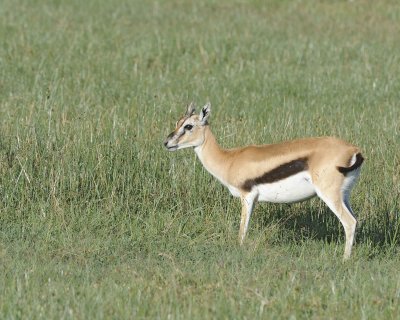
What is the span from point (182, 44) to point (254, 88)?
3.01 meters

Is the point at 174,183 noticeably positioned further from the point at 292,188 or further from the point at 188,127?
the point at 292,188

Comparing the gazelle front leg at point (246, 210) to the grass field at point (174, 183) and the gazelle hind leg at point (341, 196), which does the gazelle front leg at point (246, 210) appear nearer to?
the grass field at point (174, 183)

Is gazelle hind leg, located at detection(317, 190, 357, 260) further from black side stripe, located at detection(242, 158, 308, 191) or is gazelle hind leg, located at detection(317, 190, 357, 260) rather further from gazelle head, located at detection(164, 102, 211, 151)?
gazelle head, located at detection(164, 102, 211, 151)

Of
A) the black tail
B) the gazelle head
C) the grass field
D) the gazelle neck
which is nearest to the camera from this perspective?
the grass field

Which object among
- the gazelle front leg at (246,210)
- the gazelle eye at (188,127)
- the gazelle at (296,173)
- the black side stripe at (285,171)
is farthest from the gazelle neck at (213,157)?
the black side stripe at (285,171)

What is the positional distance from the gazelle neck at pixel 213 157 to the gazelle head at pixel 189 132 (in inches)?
2.2

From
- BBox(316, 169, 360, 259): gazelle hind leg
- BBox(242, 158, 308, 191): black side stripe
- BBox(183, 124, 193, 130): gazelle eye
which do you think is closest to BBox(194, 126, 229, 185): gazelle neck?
BBox(183, 124, 193, 130): gazelle eye

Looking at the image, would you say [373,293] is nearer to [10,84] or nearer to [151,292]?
[151,292]

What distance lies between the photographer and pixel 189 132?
8.89 metres

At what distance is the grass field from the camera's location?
22.4 ft

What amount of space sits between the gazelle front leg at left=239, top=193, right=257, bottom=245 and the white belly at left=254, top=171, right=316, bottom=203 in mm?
184

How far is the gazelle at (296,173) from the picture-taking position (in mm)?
8016

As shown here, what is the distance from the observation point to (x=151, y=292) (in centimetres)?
688

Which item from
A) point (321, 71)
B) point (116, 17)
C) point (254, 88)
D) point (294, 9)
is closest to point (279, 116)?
point (254, 88)
